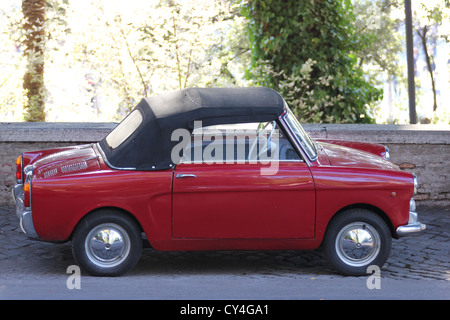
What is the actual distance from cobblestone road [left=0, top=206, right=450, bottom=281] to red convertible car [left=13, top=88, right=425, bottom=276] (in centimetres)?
37

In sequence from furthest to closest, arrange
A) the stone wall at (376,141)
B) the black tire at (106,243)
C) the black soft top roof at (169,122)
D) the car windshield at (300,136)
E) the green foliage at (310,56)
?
1. the green foliage at (310,56)
2. the stone wall at (376,141)
3. the car windshield at (300,136)
4. the black soft top roof at (169,122)
5. the black tire at (106,243)

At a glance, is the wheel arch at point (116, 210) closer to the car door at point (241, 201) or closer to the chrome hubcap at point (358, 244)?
the car door at point (241, 201)

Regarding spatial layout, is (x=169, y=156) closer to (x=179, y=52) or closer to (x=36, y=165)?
(x=36, y=165)

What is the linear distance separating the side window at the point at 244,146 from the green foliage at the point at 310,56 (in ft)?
17.6

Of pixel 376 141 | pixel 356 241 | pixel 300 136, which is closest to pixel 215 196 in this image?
pixel 300 136

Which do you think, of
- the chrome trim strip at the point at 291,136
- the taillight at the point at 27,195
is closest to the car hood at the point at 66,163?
the taillight at the point at 27,195

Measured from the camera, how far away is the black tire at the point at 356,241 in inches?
248

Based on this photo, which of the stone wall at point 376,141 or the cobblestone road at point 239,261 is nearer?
the cobblestone road at point 239,261

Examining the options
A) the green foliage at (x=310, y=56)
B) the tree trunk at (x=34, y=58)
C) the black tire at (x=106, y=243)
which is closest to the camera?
the black tire at (x=106, y=243)

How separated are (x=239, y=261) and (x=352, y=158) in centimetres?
143

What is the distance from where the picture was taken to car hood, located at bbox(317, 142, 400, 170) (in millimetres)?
6574

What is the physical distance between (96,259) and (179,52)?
944cm

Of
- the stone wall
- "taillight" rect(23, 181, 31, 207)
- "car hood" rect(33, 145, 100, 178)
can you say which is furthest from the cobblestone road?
the stone wall
